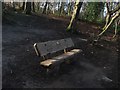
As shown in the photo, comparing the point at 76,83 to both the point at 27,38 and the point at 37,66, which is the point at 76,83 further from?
the point at 27,38

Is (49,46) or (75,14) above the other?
(75,14)

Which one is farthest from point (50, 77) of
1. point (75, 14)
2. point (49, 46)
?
point (75, 14)

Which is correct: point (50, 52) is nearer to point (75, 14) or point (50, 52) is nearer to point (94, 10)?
point (75, 14)

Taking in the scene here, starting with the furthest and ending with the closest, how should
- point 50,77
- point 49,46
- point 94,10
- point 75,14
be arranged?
point 94,10
point 75,14
point 49,46
point 50,77

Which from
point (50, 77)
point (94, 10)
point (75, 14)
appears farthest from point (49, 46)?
point (94, 10)

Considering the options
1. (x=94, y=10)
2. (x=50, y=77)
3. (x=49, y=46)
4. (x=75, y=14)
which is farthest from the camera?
(x=94, y=10)

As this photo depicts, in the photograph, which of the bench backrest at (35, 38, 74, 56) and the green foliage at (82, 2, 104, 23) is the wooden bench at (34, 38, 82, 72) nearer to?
the bench backrest at (35, 38, 74, 56)

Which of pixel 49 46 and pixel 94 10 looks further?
pixel 94 10

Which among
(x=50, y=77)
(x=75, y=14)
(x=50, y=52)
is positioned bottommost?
(x=50, y=77)

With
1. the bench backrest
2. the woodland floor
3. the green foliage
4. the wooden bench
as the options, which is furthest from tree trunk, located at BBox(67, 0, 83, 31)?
the green foliage

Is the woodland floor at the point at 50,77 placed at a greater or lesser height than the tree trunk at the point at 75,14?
lesser

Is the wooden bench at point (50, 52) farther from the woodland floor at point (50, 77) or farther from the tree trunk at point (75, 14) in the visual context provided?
the tree trunk at point (75, 14)

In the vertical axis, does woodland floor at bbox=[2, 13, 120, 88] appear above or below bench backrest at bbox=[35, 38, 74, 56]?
below

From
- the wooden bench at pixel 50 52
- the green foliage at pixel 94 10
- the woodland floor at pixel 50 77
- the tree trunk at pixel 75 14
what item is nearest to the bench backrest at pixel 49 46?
the wooden bench at pixel 50 52
